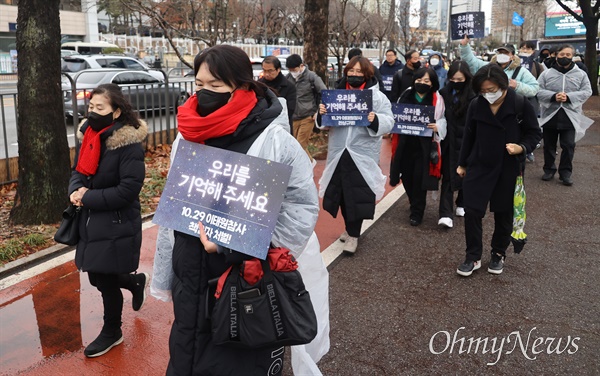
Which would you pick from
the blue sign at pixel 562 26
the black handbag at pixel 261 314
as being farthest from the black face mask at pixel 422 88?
the blue sign at pixel 562 26

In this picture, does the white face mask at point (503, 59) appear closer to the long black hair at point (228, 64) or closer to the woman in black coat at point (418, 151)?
the woman in black coat at point (418, 151)

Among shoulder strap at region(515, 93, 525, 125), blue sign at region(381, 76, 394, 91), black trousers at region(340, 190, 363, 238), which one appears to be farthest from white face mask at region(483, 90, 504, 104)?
blue sign at region(381, 76, 394, 91)

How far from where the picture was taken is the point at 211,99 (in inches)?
92.7

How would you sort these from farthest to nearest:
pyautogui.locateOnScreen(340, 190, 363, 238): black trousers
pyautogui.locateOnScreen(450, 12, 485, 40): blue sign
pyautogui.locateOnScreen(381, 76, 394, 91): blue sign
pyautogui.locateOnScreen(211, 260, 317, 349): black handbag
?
pyautogui.locateOnScreen(450, 12, 485, 40): blue sign, pyautogui.locateOnScreen(381, 76, 394, 91): blue sign, pyautogui.locateOnScreen(340, 190, 363, 238): black trousers, pyautogui.locateOnScreen(211, 260, 317, 349): black handbag

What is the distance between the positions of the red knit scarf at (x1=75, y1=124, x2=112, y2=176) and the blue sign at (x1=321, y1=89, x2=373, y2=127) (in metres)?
2.34

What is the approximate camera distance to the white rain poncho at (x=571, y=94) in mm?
8203

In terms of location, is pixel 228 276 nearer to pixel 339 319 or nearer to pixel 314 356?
pixel 314 356

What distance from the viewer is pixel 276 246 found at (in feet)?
7.88

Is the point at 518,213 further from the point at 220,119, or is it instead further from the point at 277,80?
the point at 277,80

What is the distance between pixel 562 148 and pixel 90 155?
719 cm

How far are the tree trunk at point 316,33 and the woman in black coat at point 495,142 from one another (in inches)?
316

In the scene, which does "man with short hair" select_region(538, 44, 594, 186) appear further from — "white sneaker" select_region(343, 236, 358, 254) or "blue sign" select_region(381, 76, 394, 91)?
"white sneaker" select_region(343, 236, 358, 254)

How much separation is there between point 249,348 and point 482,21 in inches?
519

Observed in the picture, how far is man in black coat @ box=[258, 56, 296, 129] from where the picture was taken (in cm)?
→ 686
